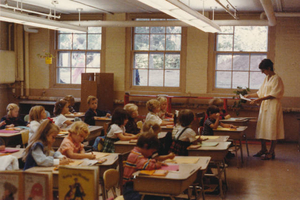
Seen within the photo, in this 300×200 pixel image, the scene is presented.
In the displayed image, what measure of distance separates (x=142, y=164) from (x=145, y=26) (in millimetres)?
6804

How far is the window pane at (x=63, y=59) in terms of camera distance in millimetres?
11492

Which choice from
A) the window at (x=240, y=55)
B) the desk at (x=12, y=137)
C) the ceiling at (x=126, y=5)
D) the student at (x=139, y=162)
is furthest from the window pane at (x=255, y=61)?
the student at (x=139, y=162)

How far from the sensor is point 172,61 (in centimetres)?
1070

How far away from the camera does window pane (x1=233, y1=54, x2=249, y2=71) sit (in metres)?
10.2

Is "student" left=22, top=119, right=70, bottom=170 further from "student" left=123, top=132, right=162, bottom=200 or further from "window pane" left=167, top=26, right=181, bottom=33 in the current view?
"window pane" left=167, top=26, right=181, bottom=33

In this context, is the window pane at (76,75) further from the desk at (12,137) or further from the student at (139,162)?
the student at (139,162)

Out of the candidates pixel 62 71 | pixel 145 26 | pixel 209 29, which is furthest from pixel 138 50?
pixel 209 29

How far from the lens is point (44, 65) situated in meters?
11.5

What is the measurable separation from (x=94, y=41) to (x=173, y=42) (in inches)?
Answer: 88.5

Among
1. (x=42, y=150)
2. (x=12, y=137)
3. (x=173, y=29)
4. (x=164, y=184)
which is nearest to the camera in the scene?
(x=164, y=184)

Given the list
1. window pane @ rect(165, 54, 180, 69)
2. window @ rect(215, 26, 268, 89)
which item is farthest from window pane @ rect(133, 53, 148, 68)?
window @ rect(215, 26, 268, 89)

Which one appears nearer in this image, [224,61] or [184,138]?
[184,138]

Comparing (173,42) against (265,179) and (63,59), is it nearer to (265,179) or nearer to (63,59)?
(63,59)

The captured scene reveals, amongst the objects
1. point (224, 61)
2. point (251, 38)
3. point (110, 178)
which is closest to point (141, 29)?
point (224, 61)
